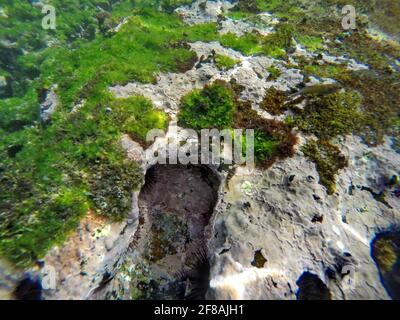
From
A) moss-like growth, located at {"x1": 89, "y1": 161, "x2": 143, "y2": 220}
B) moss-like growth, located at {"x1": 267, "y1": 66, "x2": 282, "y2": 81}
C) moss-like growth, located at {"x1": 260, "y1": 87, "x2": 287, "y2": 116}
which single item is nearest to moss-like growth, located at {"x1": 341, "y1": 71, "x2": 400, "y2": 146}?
moss-like growth, located at {"x1": 267, "y1": 66, "x2": 282, "y2": 81}

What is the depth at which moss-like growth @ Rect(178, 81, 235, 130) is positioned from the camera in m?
9.43

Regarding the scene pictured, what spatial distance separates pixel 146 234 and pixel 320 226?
5.36 metres

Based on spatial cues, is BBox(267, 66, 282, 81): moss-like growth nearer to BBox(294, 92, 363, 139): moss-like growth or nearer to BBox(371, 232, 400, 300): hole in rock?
BBox(294, 92, 363, 139): moss-like growth

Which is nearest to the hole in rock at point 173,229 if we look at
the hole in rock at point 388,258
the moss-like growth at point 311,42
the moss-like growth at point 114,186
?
the moss-like growth at point 114,186

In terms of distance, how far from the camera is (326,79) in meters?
11.5

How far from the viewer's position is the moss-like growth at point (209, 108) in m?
9.43

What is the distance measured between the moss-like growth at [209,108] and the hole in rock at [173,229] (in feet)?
6.03

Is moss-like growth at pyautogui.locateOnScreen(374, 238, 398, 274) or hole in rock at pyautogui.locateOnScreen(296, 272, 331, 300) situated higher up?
moss-like growth at pyautogui.locateOnScreen(374, 238, 398, 274)

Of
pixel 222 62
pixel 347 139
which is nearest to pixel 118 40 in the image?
pixel 222 62

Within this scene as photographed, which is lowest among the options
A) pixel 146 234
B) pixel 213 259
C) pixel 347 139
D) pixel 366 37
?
pixel 146 234

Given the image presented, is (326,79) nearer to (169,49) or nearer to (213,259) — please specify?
(169,49)

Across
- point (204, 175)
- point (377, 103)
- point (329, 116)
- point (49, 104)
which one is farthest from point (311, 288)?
point (49, 104)

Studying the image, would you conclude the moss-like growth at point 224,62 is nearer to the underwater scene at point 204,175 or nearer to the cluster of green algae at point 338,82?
the underwater scene at point 204,175

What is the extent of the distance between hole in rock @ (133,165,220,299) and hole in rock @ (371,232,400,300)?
4.91 metres
